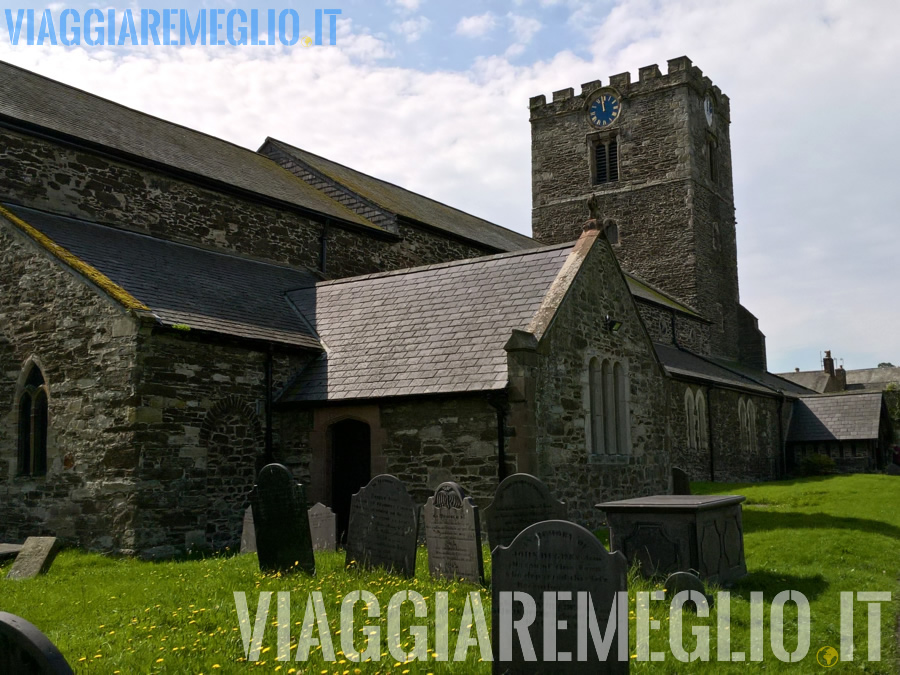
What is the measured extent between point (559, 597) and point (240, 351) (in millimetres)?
10280

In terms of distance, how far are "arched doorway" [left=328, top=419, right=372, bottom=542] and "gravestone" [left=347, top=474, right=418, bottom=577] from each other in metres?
4.61

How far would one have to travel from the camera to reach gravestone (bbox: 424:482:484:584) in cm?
1004

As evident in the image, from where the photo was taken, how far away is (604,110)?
4531 centimetres

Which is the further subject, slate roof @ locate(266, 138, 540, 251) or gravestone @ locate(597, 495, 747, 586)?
slate roof @ locate(266, 138, 540, 251)

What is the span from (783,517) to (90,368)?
13.1 m

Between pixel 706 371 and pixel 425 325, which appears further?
pixel 706 371

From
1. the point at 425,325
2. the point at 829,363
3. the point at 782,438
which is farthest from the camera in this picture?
the point at 829,363

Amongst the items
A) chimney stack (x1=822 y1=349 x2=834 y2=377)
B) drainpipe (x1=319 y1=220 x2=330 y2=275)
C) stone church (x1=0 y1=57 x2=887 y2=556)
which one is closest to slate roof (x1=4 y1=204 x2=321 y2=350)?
stone church (x1=0 y1=57 x2=887 y2=556)

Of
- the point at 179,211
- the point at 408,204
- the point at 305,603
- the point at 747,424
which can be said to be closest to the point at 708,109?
the point at 747,424

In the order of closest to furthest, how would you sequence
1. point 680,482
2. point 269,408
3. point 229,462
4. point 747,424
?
point 229,462 → point 269,408 → point 680,482 → point 747,424

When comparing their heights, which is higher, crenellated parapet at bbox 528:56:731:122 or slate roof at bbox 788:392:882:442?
crenellated parapet at bbox 528:56:731:122

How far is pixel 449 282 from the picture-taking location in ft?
57.7

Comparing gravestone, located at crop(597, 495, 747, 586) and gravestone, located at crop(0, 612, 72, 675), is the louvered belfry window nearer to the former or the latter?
gravestone, located at crop(597, 495, 747, 586)

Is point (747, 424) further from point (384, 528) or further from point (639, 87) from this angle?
point (384, 528)
